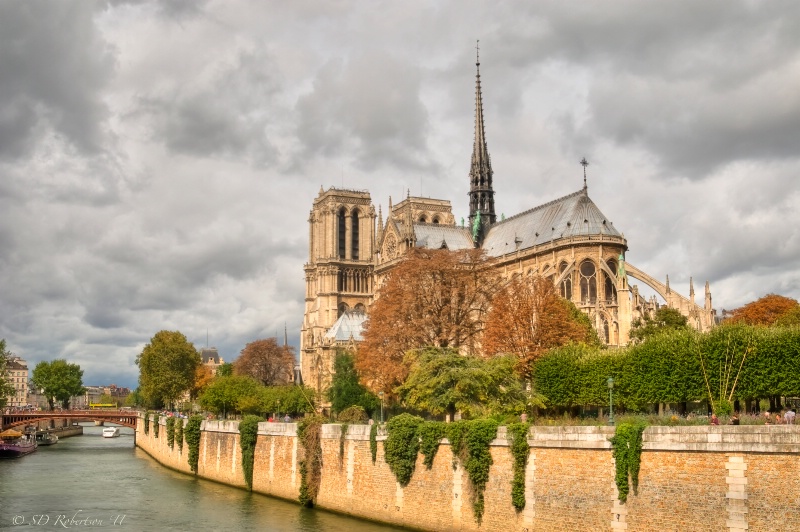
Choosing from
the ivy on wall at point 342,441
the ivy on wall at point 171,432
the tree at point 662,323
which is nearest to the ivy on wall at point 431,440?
the ivy on wall at point 342,441

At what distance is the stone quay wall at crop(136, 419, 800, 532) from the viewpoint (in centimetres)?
2092

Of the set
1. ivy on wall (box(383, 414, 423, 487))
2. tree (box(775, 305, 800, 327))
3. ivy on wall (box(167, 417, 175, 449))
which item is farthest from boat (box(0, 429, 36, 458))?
tree (box(775, 305, 800, 327))

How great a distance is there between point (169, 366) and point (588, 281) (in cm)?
4437

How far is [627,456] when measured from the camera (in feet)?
78.3

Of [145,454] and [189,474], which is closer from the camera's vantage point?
[189,474]

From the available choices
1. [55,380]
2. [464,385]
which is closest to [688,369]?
[464,385]

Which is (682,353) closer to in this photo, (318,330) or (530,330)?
(530,330)

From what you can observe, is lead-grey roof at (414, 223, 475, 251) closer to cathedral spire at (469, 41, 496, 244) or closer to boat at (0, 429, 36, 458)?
cathedral spire at (469, 41, 496, 244)

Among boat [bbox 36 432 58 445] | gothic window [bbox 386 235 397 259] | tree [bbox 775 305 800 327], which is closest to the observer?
tree [bbox 775 305 800 327]

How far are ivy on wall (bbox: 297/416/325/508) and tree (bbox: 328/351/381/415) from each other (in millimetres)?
16014

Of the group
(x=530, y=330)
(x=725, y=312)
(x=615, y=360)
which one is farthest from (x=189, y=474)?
(x=725, y=312)

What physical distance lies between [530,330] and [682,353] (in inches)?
539

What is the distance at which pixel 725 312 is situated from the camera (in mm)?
107375

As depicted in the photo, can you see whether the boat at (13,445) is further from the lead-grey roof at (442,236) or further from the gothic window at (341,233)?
the gothic window at (341,233)
